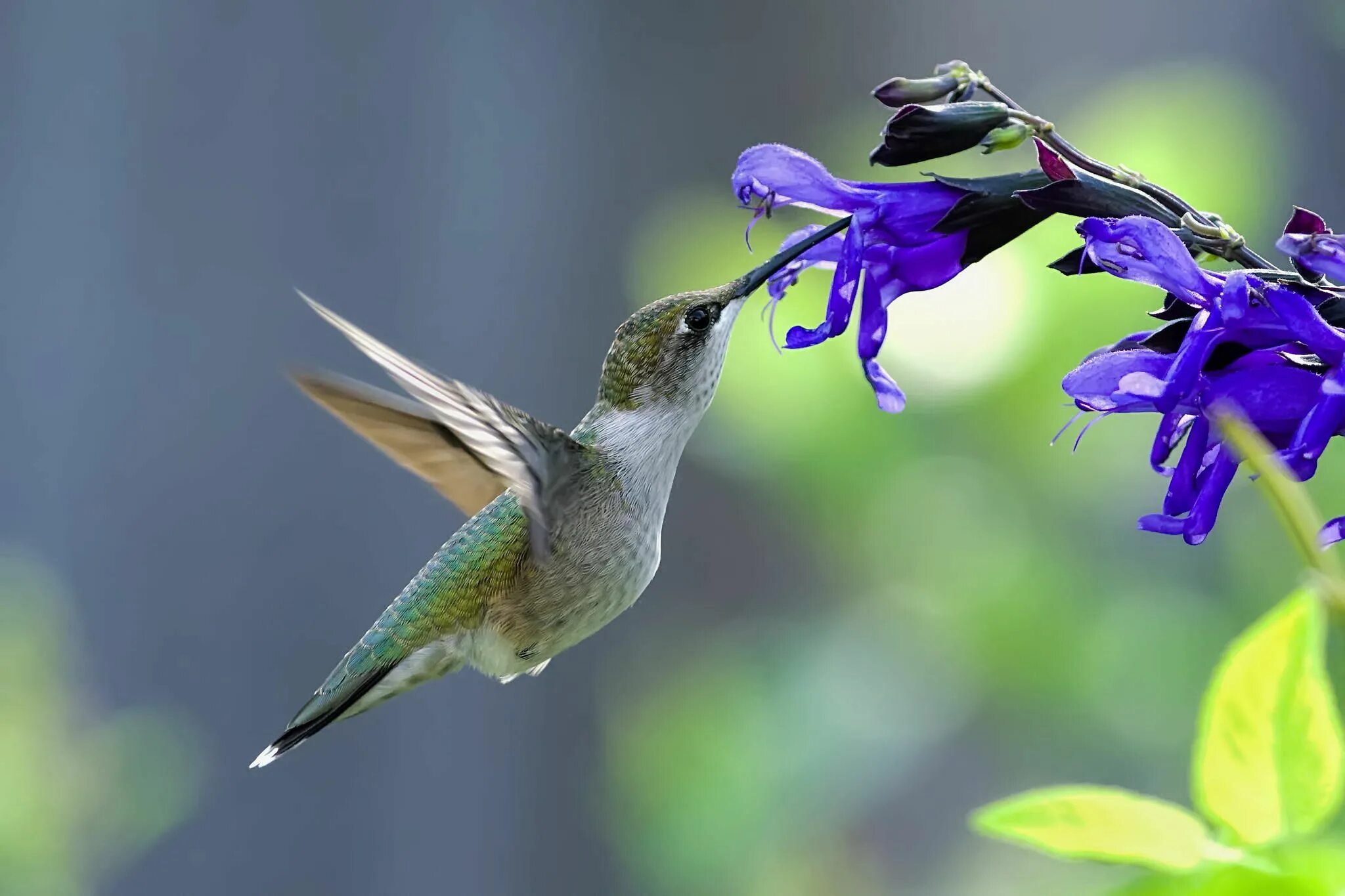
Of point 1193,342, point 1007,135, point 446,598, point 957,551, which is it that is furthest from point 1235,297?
point 957,551

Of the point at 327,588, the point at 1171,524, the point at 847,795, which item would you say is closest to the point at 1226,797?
the point at 1171,524

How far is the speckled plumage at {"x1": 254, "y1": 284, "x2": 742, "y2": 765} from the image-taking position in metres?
1.27

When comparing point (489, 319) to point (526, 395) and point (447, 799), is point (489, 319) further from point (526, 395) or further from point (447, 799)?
point (447, 799)

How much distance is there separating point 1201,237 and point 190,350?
133 inches

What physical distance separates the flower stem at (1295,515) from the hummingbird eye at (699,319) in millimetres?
916

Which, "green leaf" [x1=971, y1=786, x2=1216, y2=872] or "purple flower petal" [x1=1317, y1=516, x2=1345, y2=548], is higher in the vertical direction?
"green leaf" [x1=971, y1=786, x2=1216, y2=872]

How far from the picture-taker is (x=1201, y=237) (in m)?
0.70

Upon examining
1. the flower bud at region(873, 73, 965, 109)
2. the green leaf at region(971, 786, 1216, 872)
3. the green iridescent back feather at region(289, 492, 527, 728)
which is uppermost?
the flower bud at region(873, 73, 965, 109)

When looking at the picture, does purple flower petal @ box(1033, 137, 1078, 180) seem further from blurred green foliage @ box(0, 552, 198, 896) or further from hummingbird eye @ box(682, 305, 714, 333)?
blurred green foliage @ box(0, 552, 198, 896)

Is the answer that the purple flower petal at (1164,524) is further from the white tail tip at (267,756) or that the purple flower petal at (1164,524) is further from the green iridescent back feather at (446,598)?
the white tail tip at (267,756)

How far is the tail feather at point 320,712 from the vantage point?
127 cm

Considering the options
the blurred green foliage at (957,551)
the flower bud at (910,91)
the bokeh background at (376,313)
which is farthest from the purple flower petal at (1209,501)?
the bokeh background at (376,313)

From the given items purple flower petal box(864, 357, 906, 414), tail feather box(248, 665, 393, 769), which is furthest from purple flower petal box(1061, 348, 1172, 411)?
tail feather box(248, 665, 393, 769)

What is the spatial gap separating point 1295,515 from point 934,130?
0.44m
